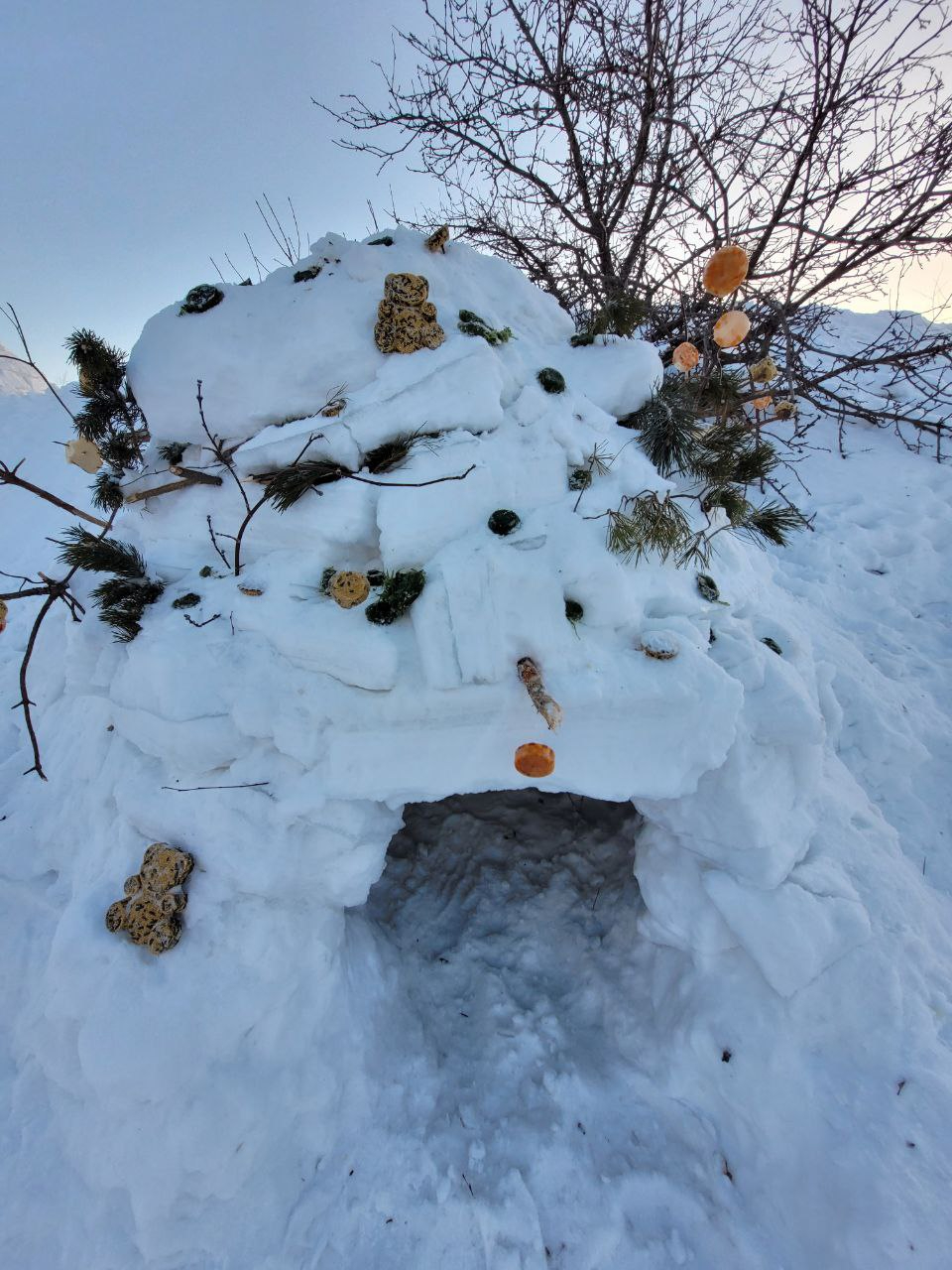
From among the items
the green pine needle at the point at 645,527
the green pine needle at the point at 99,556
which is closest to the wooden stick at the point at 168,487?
the green pine needle at the point at 99,556

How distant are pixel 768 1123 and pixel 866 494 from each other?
6022mm

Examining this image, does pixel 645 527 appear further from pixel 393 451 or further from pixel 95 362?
pixel 95 362

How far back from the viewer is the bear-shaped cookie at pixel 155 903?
7.58ft

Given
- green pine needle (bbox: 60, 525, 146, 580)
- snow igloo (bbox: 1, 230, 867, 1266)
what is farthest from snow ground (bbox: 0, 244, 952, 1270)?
green pine needle (bbox: 60, 525, 146, 580)

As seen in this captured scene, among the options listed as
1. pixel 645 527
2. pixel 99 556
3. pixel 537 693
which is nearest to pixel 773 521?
pixel 645 527

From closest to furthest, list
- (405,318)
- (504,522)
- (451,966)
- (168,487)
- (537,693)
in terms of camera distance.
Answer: (537,693) → (504,522) → (405,318) → (168,487) → (451,966)

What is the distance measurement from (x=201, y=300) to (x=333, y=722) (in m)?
2.49

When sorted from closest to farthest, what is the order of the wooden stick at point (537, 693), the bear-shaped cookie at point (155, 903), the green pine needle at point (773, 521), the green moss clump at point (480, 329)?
the wooden stick at point (537, 693) < the bear-shaped cookie at point (155, 903) < the green moss clump at point (480, 329) < the green pine needle at point (773, 521)

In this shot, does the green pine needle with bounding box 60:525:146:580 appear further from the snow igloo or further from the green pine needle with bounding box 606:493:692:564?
the green pine needle with bounding box 606:493:692:564

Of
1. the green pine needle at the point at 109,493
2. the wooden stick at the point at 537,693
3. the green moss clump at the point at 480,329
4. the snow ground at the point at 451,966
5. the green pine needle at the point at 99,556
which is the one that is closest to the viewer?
the wooden stick at the point at 537,693

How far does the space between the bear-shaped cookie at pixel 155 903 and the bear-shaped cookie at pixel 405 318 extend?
8.97 ft

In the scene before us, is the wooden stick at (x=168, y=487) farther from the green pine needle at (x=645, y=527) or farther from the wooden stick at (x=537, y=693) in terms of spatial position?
the green pine needle at (x=645, y=527)

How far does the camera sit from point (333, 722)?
241 centimetres

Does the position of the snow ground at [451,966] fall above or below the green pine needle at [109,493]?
below
